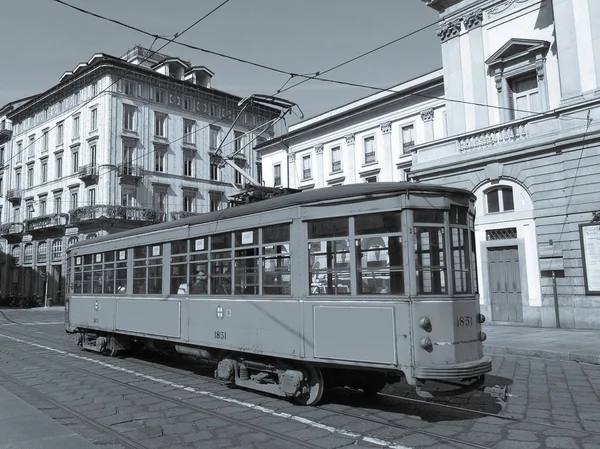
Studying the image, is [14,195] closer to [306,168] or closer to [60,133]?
[60,133]

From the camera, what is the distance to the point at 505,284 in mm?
17062

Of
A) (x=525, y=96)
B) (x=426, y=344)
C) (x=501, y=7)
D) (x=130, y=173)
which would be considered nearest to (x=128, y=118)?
(x=130, y=173)

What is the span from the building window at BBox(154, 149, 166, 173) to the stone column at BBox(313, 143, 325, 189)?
43.1ft

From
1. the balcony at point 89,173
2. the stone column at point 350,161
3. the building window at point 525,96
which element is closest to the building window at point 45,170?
the balcony at point 89,173

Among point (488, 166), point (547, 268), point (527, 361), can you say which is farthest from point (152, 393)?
point (488, 166)

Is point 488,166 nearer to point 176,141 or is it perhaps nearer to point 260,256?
point 260,256

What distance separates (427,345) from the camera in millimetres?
5652

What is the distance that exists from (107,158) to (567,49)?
29.1m

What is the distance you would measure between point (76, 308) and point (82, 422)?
280 inches

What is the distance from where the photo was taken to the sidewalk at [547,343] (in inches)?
415

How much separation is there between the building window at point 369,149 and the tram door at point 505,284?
13002mm

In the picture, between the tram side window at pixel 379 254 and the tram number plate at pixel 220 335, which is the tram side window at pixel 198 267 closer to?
the tram number plate at pixel 220 335

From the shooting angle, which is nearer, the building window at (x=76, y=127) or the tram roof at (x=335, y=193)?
the tram roof at (x=335, y=193)

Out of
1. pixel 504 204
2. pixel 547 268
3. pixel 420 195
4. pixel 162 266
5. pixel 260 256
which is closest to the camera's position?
pixel 420 195
